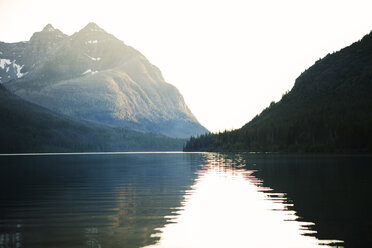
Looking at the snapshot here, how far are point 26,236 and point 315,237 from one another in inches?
655

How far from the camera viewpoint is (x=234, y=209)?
115 ft

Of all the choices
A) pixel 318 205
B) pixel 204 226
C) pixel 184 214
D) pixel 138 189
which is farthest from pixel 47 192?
pixel 318 205

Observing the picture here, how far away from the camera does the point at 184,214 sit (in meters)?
32.4

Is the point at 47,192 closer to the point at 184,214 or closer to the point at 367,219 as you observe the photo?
the point at 184,214

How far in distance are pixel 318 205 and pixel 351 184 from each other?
18203mm

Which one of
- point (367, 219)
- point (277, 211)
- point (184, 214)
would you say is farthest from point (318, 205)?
point (184, 214)

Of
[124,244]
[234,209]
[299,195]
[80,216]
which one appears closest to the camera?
[124,244]

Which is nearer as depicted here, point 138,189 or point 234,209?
point 234,209

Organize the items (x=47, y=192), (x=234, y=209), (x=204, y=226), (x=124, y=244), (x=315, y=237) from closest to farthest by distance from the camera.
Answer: (x=124, y=244)
(x=315, y=237)
(x=204, y=226)
(x=234, y=209)
(x=47, y=192)

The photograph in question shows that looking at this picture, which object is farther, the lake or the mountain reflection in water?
the lake

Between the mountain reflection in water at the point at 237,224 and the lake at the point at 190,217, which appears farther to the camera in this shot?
the lake at the point at 190,217

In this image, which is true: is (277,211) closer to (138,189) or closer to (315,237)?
(315,237)

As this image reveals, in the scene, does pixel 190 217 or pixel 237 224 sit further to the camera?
pixel 190 217

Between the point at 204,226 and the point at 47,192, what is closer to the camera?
the point at 204,226
